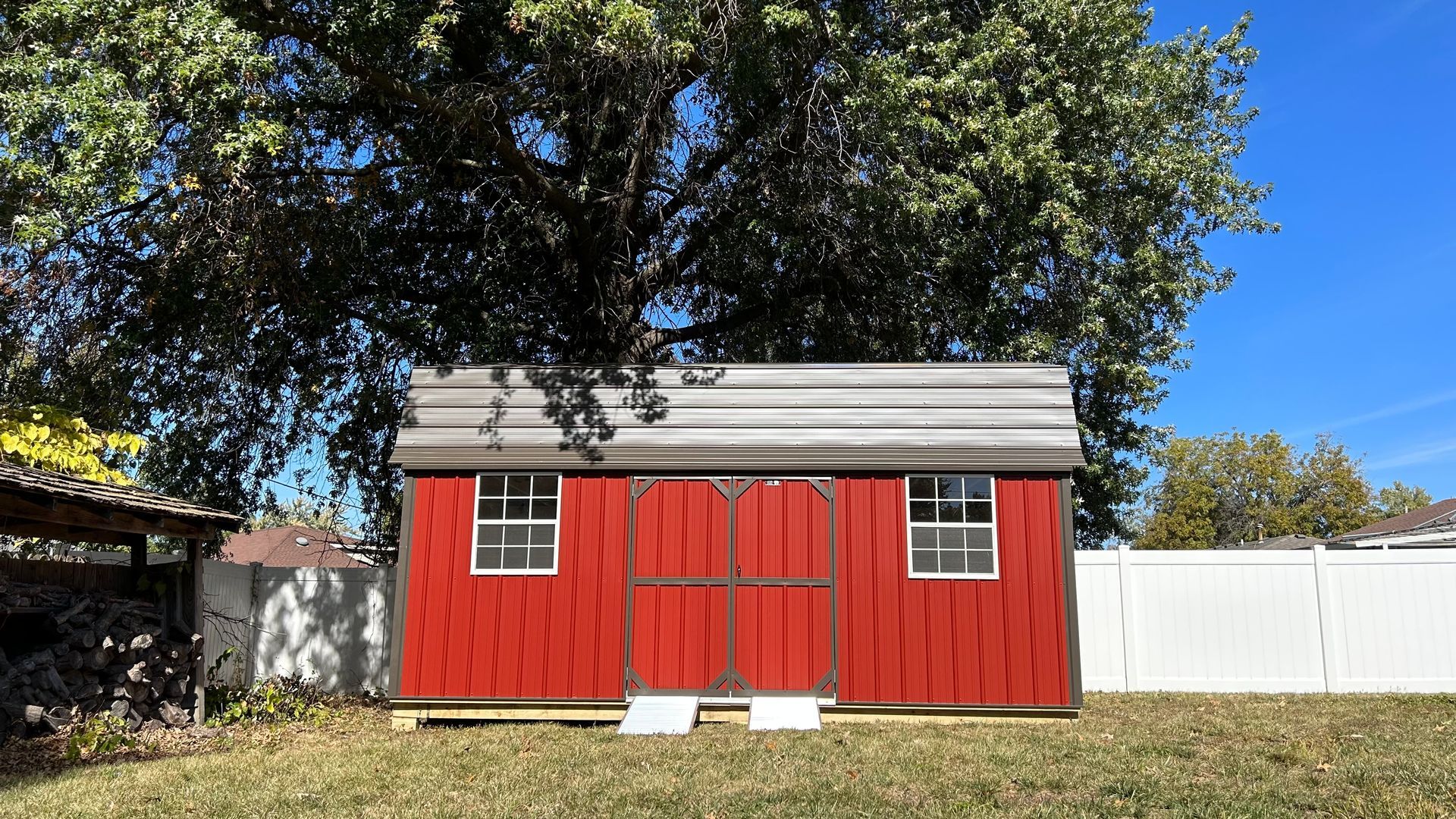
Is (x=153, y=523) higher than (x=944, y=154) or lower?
lower

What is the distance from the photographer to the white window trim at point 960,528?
944 centimetres

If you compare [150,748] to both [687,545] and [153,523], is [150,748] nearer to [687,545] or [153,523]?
[153,523]

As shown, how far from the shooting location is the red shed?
30.7 feet

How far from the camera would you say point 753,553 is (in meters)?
9.66

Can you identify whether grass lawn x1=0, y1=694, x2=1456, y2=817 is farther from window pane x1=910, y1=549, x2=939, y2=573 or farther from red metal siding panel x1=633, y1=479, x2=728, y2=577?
red metal siding panel x1=633, y1=479, x2=728, y2=577

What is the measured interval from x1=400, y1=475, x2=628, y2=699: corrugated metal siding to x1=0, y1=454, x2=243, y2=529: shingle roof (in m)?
1.87

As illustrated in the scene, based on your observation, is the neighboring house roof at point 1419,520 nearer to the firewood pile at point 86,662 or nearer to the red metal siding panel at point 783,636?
the red metal siding panel at point 783,636

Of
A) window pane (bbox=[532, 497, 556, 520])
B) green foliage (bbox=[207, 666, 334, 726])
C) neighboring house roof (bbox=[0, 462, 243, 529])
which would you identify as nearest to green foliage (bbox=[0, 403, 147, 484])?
neighboring house roof (bbox=[0, 462, 243, 529])

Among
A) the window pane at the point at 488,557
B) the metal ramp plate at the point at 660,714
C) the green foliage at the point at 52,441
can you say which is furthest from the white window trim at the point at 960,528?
the green foliage at the point at 52,441

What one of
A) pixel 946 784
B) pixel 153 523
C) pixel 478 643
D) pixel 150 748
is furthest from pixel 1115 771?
pixel 153 523

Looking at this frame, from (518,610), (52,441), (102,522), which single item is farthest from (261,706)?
(52,441)

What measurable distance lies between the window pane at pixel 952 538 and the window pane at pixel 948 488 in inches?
12.0

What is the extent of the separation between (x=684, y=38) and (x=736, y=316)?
540 cm

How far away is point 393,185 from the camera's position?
1326cm
